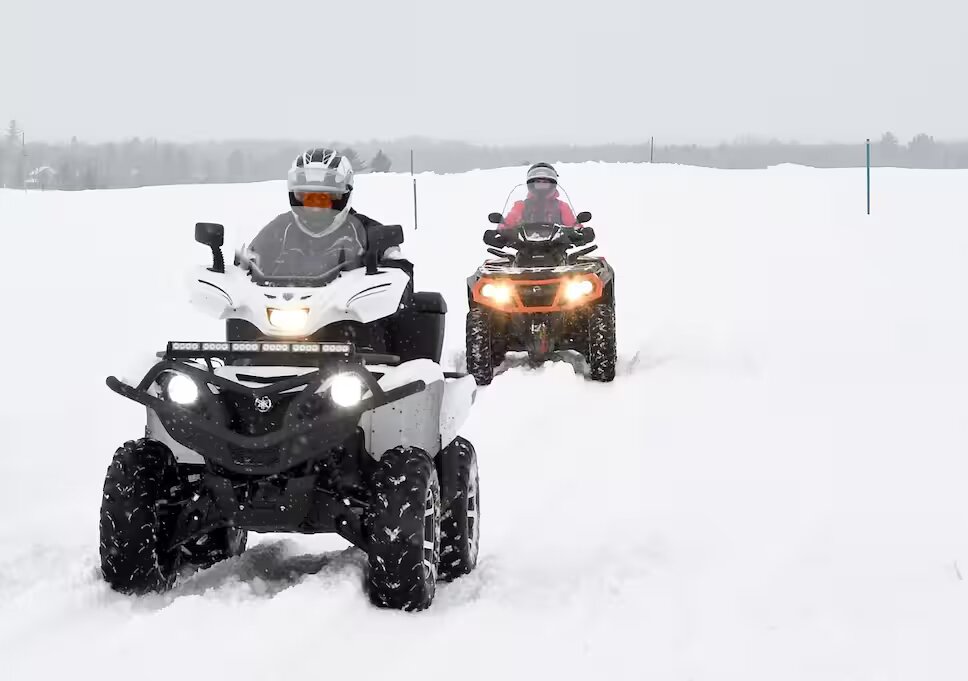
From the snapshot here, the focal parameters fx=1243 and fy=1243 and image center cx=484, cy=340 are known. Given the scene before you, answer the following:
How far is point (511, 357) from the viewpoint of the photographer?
13844mm

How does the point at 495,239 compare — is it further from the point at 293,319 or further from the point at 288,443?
the point at 288,443

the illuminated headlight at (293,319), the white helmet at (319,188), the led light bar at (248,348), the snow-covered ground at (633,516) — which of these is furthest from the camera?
the white helmet at (319,188)

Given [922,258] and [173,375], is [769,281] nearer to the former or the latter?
[922,258]

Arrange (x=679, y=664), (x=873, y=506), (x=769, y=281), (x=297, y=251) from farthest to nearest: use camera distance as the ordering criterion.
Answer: (x=769, y=281) → (x=873, y=506) → (x=297, y=251) → (x=679, y=664)

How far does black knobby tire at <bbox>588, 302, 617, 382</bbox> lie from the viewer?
12.2 metres

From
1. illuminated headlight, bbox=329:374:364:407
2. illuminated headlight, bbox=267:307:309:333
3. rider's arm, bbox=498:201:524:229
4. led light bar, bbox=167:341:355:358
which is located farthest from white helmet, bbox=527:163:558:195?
illuminated headlight, bbox=329:374:364:407

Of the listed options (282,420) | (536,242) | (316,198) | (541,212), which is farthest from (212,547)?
(541,212)

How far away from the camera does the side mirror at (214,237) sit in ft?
19.2

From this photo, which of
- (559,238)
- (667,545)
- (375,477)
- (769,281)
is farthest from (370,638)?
(769,281)

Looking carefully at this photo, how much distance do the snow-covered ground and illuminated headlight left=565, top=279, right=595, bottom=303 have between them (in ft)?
2.70

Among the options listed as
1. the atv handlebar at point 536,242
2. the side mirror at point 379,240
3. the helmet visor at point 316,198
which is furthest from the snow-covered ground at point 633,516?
the atv handlebar at point 536,242

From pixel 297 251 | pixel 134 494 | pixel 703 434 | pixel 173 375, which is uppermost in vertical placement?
pixel 297 251

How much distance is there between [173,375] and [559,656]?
1990 mm

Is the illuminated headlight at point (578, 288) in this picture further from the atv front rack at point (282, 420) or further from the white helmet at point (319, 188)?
the atv front rack at point (282, 420)
